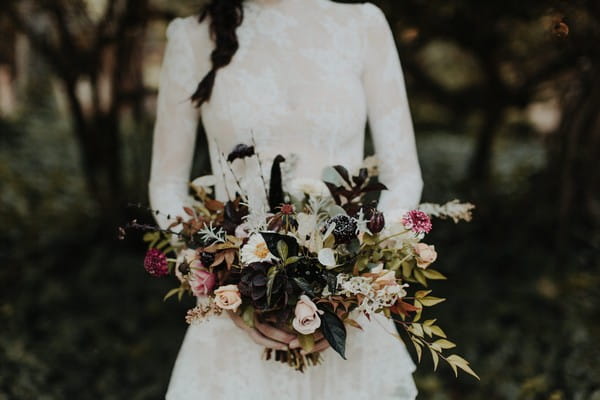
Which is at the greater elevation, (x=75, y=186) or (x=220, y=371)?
(x=220, y=371)

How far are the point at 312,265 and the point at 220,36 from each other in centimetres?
83

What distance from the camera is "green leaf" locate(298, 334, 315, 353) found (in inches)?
62.3

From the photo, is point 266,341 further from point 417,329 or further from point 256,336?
point 417,329

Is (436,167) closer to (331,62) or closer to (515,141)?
(515,141)

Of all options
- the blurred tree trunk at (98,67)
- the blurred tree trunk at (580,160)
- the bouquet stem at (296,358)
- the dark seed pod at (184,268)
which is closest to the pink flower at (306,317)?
the bouquet stem at (296,358)

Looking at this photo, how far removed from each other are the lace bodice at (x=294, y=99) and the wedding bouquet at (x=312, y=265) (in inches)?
9.6

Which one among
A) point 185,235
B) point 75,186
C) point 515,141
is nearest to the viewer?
point 185,235

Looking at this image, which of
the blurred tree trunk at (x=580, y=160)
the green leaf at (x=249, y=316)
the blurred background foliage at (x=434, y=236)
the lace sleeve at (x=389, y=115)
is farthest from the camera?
the blurred tree trunk at (x=580, y=160)

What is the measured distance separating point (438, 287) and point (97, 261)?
2.79 m

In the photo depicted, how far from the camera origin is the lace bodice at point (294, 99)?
76.9 inches

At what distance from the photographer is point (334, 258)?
1555 mm

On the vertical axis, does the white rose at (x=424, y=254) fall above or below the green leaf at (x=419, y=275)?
above

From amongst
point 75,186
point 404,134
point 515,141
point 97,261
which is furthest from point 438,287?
point 515,141

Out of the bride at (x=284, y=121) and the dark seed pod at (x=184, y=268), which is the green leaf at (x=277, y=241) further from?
the bride at (x=284, y=121)
